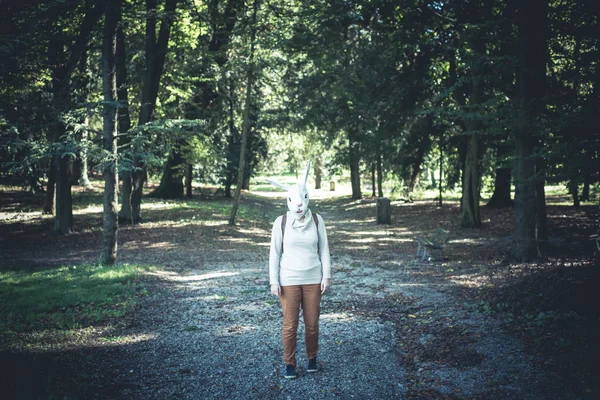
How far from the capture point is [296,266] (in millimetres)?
5246

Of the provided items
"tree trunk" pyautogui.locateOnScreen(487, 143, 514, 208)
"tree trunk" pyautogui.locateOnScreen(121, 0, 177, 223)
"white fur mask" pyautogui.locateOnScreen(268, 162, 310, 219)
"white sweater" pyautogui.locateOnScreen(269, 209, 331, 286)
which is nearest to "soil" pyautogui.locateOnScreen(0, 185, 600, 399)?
"white sweater" pyautogui.locateOnScreen(269, 209, 331, 286)

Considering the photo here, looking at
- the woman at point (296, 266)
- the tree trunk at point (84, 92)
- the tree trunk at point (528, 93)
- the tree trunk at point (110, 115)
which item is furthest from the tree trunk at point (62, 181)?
the tree trunk at point (528, 93)

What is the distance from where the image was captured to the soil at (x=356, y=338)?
16.5 ft

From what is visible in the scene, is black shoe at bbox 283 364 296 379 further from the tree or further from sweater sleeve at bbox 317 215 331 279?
the tree

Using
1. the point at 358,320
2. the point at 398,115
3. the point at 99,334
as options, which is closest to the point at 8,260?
the point at 99,334

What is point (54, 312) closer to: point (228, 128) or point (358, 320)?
point (358, 320)

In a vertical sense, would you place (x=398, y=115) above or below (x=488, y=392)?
above

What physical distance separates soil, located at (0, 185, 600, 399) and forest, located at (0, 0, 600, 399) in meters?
0.06

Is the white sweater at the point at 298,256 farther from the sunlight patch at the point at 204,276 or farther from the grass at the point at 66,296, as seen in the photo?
the sunlight patch at the point at 204,276

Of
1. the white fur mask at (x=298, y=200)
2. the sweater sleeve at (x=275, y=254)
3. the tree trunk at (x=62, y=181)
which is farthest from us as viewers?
the tree trunk at (x=62, y=181)

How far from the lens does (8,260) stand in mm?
12867

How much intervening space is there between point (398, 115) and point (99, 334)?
55.7 feet

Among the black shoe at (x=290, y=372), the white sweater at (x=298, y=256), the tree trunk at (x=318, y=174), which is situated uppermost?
the tree trunk at (x=318, y=174)

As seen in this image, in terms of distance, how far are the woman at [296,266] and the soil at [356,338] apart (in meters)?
0.64
